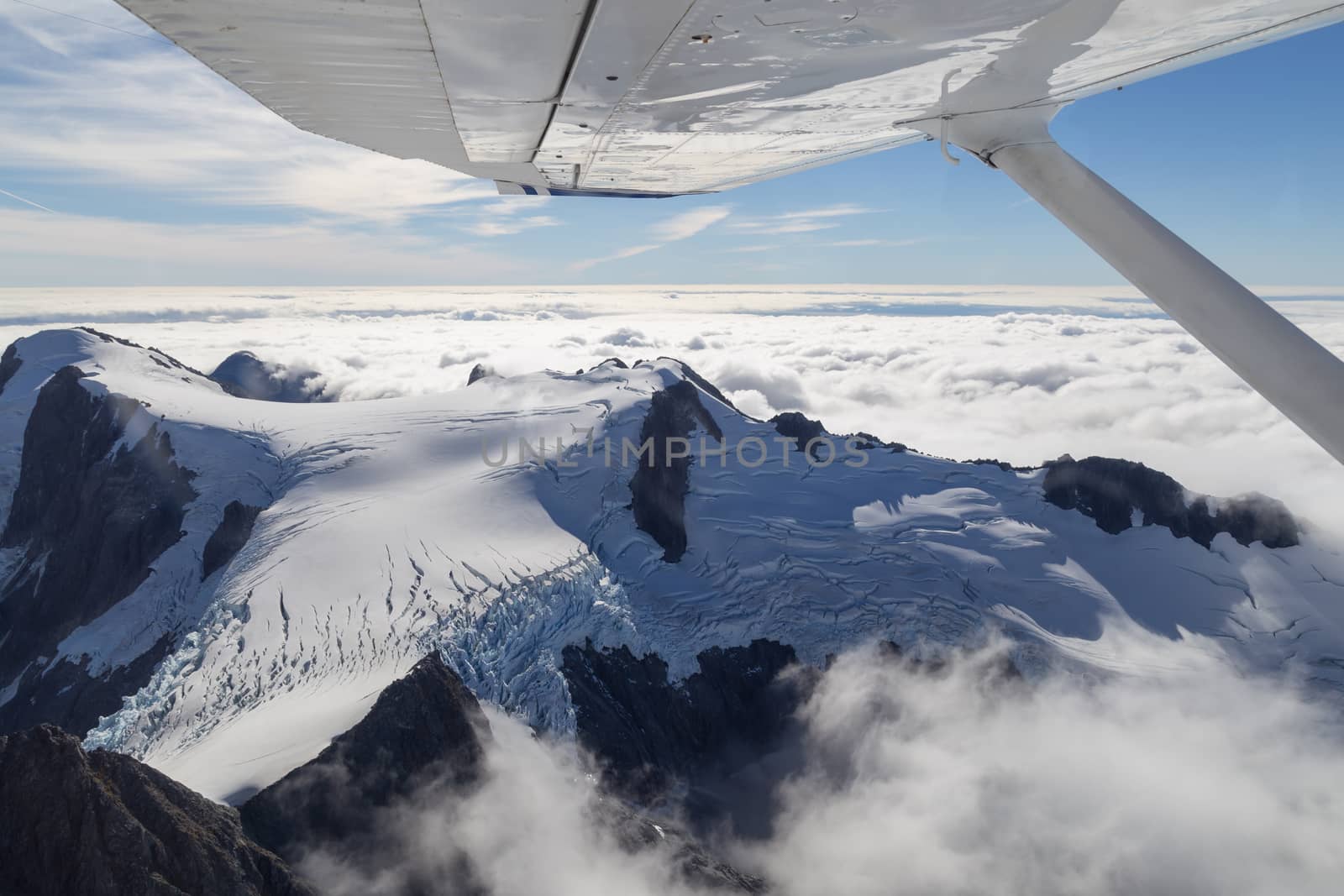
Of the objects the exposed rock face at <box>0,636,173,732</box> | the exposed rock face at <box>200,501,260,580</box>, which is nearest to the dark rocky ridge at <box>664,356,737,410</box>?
the exposed rock face at <box>200,501,260,580</box>

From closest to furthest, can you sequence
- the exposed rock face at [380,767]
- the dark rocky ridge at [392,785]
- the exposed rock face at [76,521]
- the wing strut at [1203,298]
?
Answer: the wing strut at [1203,298], the exposed rock face at [380,767], the dark rocky ridge at [392,785], the exposed rock face at [76,521]

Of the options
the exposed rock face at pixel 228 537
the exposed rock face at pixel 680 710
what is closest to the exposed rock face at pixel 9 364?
Result: the exposed rock face at pixel 228 537

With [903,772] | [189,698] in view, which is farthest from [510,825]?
[903,772]

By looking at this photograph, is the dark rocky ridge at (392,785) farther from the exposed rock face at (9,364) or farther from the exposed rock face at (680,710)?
the exposed rock face at (9,364)

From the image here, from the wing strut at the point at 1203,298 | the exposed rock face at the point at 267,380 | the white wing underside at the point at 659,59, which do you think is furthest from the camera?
the exposed rock face at the point at 267,380

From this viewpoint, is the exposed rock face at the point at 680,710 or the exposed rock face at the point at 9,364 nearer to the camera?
the exposed rock face at the point at 680,710

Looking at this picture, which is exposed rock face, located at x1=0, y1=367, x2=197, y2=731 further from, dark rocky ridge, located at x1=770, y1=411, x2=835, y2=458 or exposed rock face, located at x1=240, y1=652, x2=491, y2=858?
dark rocky ridge, located at x1=770, y1=411, x2=835, y2=458

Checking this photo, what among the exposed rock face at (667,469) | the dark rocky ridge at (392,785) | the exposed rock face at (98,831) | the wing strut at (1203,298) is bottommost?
the dark rocky ridge at (392,785)
